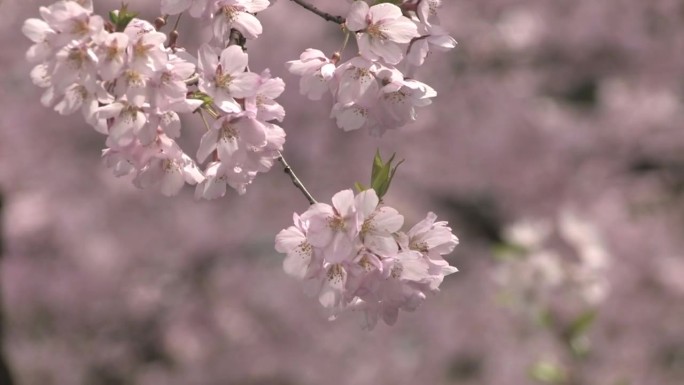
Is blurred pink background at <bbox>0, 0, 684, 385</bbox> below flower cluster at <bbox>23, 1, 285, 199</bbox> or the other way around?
below

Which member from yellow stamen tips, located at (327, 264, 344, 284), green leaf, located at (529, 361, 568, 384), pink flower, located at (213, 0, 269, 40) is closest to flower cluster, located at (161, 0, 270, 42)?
pink flower, located at (213, 0, 269, 40)

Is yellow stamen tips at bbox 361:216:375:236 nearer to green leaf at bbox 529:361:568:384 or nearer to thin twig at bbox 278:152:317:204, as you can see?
thin twig at bbox 278:152:317:204

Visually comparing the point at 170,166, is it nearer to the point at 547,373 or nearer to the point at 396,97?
the point at 396,97

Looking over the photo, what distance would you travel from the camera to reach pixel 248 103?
144cm

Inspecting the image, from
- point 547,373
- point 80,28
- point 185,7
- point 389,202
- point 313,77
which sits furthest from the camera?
point 389,202

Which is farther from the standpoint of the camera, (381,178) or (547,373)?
(547,373)

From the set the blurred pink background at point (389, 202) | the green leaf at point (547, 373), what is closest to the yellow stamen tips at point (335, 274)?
the green leaf at point (547, 373)

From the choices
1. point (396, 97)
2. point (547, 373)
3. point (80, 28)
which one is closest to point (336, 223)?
point (396, 97)

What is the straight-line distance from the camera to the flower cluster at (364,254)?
4.67 feet

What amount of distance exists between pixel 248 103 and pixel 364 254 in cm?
27

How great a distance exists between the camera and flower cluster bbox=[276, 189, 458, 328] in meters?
1.42

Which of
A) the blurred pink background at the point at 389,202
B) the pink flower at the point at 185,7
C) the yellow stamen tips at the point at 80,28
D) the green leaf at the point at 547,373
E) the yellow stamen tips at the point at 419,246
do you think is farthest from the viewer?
the blurred pink background at the point at 389,202

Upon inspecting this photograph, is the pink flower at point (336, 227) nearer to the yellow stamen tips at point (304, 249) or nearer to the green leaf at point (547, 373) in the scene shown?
the yellow stamen tips at point (304, 249)

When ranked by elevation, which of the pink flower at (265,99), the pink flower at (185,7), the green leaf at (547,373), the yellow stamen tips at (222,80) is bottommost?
the green leaf at (547,373)
